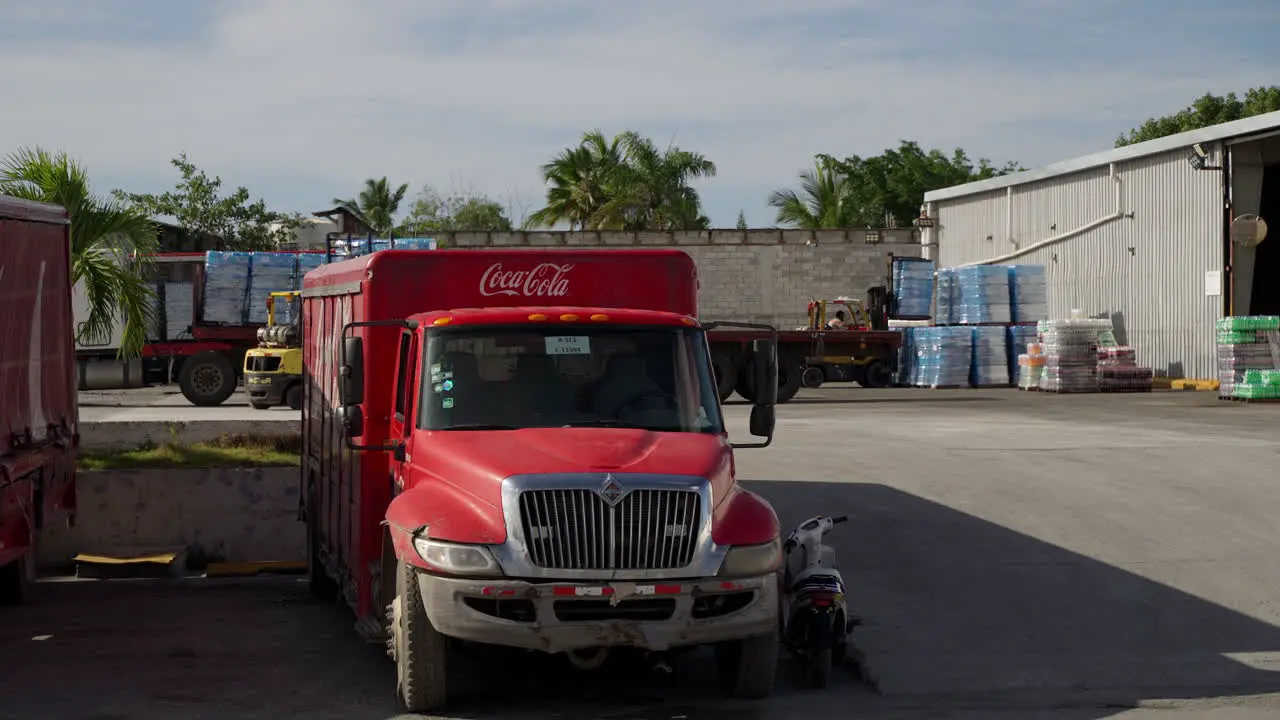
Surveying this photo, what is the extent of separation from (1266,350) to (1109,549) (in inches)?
843

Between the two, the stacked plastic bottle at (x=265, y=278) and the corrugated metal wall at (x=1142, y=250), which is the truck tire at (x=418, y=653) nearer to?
the stacked plastic bottle at (x=265, y=278)

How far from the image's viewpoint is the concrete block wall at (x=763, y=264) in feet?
161

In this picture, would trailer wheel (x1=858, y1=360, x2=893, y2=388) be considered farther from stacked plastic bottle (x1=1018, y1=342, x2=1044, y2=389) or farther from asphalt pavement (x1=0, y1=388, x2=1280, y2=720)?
asphalt pavement (x1=0, y1=388, x2=1280, y2=720)

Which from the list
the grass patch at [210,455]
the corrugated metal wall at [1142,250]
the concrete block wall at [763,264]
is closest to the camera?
the grass patch at [210,455]

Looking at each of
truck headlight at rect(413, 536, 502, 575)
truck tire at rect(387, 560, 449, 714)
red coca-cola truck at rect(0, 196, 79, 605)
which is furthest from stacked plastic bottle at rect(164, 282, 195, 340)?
truck headlight at rect(413, 536, 502, 575)

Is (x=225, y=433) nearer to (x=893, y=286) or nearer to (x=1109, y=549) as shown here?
(x=1109, y=549)

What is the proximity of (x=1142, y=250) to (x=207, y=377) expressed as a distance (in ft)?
78.1

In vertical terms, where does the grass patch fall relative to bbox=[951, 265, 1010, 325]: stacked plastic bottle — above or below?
below

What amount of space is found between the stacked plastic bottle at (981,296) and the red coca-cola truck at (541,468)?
31116mm

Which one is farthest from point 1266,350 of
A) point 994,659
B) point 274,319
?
point 994,659

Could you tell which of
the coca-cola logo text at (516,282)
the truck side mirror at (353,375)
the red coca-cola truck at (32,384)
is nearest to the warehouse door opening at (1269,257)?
the coca-cola logo text at (516,282)

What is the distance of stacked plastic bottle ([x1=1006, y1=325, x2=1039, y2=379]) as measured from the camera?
134 ft

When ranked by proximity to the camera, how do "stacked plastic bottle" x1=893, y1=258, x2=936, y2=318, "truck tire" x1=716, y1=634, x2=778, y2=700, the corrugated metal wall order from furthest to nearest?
"stacked plastic bottle" x1=893, y1=258, x2=936, y2=318, the corrugated metal wall, "truck tire" x1=716, y1=634, x2=778, y2=700

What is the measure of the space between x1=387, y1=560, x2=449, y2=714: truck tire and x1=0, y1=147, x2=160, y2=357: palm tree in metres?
11.2
